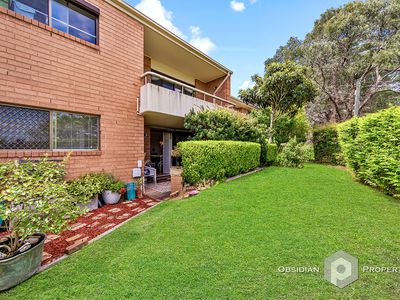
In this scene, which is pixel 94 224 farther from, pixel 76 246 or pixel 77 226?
pixel 76 246

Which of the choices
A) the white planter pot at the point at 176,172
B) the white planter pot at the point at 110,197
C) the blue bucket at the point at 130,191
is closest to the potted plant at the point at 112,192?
the white planter pot at the point at 110,197

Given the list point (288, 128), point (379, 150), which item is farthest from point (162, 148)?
point (288, 128)

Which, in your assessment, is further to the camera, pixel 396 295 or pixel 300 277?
pixel 300 277

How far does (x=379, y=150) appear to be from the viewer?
234 inches

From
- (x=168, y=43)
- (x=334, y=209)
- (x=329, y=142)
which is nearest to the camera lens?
(x=334, y=209)

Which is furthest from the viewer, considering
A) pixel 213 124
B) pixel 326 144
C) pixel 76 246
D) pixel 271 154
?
pixel 326 144

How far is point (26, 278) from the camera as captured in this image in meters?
2.81

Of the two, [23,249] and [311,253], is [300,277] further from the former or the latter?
[23,249]

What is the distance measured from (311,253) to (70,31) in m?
8.95

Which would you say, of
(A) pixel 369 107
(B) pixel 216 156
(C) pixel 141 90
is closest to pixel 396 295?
(B) pixel 216 156

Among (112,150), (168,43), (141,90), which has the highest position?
(168,43)

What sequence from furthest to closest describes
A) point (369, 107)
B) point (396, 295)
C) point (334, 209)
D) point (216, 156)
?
point (369, 107) < point (216, 156) < point (334, 209) < point (396, 295)

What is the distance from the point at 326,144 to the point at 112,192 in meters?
16.8

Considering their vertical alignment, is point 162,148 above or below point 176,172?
above
